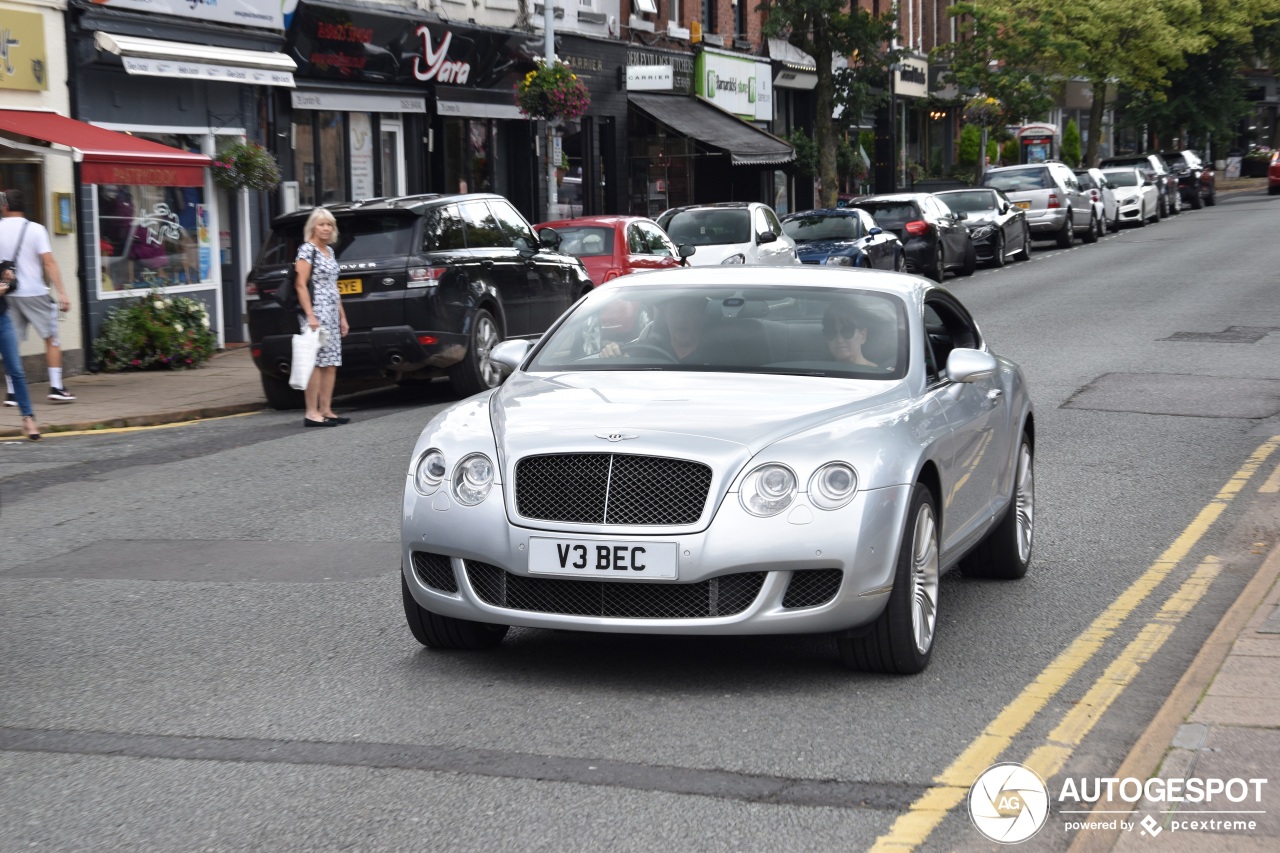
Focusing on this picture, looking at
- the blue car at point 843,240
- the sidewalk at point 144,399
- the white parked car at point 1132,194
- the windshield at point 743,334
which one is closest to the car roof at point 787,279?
the windshield at point 743,334

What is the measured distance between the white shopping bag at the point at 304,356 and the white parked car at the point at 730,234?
9455mm

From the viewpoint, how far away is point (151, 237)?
69.3 ft

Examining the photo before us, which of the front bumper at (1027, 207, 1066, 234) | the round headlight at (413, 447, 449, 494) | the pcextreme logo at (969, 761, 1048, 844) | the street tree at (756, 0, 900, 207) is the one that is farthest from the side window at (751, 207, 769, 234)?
the pcextreme logo at (969, 761, 1048, 844)

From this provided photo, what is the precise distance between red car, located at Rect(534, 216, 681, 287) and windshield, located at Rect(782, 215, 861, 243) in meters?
5.21

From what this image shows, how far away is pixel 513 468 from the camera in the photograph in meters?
6.19

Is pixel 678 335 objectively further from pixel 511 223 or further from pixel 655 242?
pixel 655 242

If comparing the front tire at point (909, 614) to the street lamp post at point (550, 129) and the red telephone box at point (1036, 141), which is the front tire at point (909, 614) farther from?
the red telephone box at point (1036, 141)

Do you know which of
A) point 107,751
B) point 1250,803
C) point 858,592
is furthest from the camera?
point 858,592

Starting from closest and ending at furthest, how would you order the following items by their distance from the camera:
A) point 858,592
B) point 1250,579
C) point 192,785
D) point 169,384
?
1. point 192,785
2. point 858,592
3. point 1250,579
4. point 169,384

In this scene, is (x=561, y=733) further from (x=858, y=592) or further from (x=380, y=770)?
(x=858, y=592)

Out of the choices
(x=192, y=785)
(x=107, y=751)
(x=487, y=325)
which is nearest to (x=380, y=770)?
(x=192, y=785)

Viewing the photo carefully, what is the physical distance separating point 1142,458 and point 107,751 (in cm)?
799

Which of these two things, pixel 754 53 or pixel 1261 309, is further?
pixel 754 53

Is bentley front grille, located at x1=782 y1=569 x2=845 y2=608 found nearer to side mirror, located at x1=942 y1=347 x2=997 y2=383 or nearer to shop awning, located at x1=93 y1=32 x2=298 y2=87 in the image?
side mirror, located at x1=942 y1=347 x2=997 y2=383
